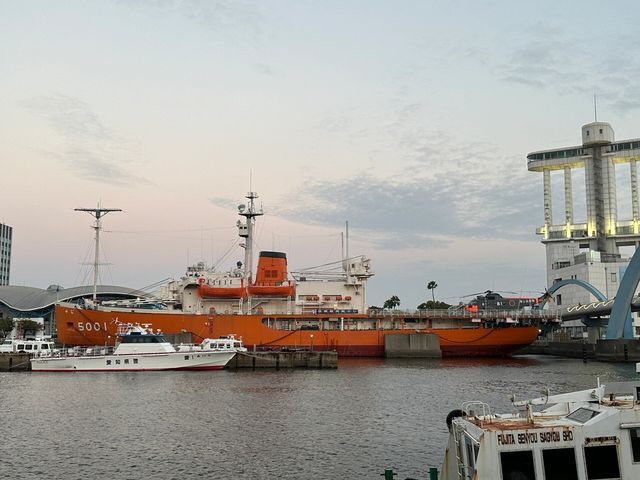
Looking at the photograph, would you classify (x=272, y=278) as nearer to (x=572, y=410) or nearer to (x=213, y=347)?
(x=213, y=347)

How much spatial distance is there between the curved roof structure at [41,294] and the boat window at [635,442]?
11342 cm

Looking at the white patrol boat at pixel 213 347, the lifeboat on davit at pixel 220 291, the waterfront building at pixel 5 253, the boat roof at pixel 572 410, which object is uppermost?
the waterfront building at pixel 5 253

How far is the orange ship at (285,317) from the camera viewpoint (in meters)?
58.3

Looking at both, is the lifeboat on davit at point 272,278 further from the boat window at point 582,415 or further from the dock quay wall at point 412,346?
the boat window at point 582,415

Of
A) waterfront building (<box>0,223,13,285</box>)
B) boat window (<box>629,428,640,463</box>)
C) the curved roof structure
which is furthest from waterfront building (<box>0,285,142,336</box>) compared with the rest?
boat window (<box>629,428,640,463</box>)

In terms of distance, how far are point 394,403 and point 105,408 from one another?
14501 millimetres

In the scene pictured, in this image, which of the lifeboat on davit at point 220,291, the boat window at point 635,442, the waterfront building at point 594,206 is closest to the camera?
the boat window at point 635,442

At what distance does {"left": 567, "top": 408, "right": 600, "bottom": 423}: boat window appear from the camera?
32.0 feet

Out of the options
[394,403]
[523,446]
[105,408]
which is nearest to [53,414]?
[105,408]

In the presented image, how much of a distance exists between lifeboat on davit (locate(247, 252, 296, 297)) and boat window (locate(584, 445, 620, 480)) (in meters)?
51.6

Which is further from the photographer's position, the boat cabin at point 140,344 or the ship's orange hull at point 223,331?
the ship's orange hull at point 223,331

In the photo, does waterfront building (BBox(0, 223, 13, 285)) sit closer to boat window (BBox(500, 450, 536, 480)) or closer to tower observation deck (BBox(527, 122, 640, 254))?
tower observation deck (BBox(527, 122, 640, 254))

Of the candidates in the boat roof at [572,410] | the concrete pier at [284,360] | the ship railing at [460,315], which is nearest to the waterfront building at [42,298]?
the ship railing at [460,315]

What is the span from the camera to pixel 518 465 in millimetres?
9344
